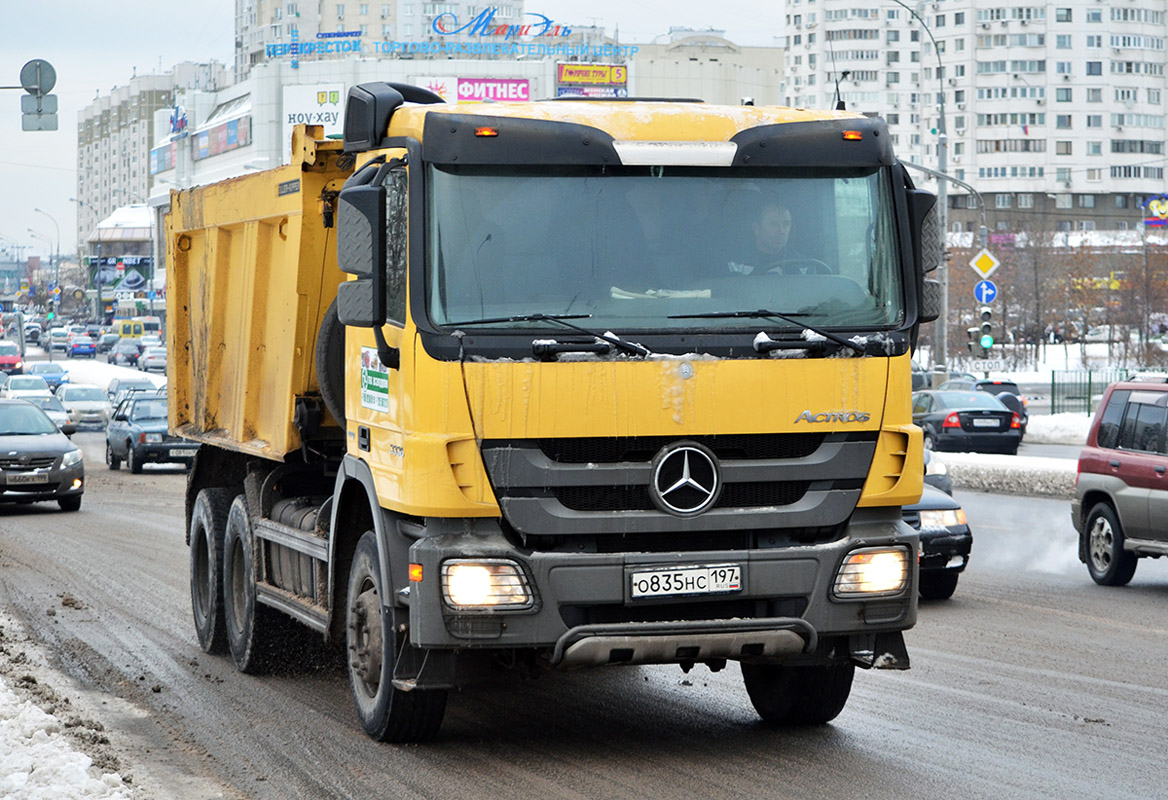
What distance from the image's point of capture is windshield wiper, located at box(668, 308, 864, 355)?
672cm

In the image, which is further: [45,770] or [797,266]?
[797,266]

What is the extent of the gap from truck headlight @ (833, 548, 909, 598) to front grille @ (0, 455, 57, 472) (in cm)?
1770

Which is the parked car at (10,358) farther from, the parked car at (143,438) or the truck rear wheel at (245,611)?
the truck rear wheel at (245,611)

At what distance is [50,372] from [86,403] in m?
23.3

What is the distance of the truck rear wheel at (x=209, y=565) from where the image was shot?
10453 millimetres

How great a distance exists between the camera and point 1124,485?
14070 mm

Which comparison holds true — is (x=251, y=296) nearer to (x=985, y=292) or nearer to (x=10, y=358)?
(x=985, y=292)

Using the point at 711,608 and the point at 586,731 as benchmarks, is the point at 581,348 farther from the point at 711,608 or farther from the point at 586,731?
the point at 586,731

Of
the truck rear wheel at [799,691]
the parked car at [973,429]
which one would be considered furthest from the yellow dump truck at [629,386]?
the parked car at [973,429]

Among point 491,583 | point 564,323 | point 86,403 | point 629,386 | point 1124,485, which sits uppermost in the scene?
point 564,323

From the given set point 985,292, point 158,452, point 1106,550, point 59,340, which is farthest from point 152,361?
point 1106,550

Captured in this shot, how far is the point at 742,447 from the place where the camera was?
6758mm

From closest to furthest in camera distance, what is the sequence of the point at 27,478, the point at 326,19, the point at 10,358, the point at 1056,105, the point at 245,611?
the point at 245,611 < the point at 27,478 < the point at 10,358 < the point at 1056,105 < the point at 326,19

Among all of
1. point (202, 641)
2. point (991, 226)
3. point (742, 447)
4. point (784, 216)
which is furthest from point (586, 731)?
point (991, 226)
